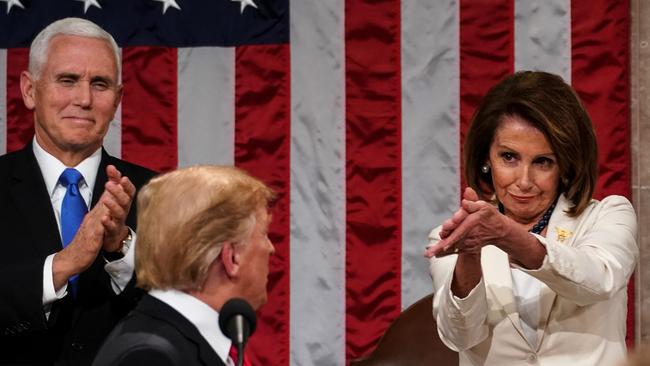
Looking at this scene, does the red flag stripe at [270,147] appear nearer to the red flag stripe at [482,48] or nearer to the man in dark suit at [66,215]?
the red flag stripe at [482,48]

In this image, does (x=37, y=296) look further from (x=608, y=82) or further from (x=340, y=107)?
(x=608, y=82)

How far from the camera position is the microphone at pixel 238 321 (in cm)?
204

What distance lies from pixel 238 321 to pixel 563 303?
100 centimetres

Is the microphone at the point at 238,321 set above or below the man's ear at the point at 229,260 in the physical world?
below

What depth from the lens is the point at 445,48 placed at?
429cm

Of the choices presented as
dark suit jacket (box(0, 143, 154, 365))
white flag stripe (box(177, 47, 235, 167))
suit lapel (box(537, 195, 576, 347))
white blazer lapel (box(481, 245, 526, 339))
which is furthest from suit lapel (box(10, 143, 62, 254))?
white flag stripe (box(177, 47, 235, 167))

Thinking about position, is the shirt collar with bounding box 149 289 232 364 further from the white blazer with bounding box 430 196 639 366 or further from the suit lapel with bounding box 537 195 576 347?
the suit lapel with bounding box 537 195 576 347

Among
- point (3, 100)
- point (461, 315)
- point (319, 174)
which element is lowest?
point (461, 315)

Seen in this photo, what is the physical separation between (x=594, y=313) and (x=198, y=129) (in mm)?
2112

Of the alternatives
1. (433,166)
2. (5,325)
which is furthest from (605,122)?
(5,325)

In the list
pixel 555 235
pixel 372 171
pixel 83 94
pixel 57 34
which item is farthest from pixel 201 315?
pixel 372 171

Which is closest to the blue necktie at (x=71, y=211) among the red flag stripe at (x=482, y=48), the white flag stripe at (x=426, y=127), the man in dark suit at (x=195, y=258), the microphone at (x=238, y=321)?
the man in dark suit at (x=195, y=258)

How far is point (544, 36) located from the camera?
13.9 ft

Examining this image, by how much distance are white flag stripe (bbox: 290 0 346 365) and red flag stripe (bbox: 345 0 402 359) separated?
34mm
